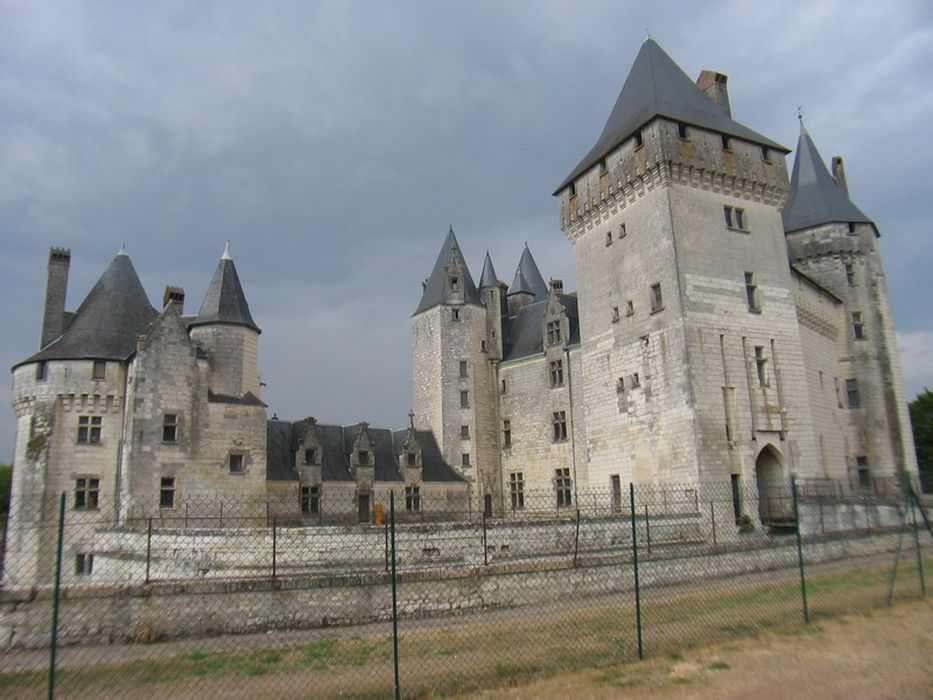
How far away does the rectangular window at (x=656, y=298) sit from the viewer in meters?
23.5

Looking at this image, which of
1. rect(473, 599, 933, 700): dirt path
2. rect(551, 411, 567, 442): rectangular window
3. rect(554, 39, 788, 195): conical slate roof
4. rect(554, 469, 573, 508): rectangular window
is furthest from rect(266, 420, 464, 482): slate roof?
rect(473, 599, 933, 700): dirt path

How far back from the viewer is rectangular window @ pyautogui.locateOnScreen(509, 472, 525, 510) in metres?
30.8

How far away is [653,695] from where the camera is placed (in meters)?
6.71

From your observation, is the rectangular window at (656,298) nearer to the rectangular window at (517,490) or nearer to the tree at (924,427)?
the rectangular window at (517,490)

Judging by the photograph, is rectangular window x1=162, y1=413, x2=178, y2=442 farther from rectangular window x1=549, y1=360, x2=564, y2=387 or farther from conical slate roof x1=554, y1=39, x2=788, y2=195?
conical slate roof x1=554, y1=39, x2=788, y2=195

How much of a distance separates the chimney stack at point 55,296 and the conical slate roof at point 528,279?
74.7ft

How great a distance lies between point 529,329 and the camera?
33.4 m

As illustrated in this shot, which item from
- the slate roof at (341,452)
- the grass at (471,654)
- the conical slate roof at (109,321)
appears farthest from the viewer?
the slate roof at (341,452)

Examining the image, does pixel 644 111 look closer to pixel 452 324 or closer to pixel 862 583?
pixel 452 324

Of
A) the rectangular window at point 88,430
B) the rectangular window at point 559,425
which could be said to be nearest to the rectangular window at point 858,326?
the rectangular window at point 559,425

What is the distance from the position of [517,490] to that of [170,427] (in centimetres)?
1511

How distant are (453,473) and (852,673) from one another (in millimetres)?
23828

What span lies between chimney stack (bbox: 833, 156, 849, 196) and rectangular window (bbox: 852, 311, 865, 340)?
23.5 ft

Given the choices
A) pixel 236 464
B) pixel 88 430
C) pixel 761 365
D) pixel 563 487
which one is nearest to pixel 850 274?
pixel 761 365
